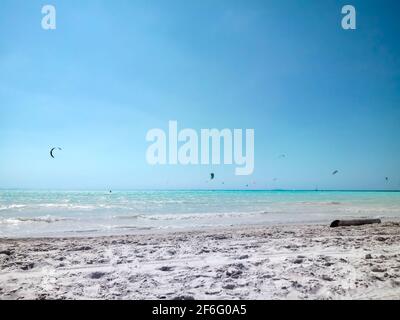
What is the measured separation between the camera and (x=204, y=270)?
14.7ft

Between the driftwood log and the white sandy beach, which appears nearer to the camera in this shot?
the white sandy beach

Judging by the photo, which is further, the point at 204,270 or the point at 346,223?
the point at 346,223

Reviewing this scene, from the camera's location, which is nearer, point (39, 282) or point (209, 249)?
point (39, 282)

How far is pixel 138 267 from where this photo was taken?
4727mm

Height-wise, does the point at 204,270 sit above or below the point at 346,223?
above

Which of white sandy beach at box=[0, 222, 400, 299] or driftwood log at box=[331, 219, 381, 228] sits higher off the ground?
white sandy beach at box=[0, 222, 400, 299]

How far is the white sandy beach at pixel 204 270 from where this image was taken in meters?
3.67

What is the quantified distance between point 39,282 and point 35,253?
213cm

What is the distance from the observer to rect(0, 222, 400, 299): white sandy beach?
12.0ft

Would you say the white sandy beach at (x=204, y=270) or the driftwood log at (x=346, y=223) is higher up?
the white sandy beach at (x=204, y=270)

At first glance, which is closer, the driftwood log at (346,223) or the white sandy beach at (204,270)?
the white sandy beach at (204,270)
